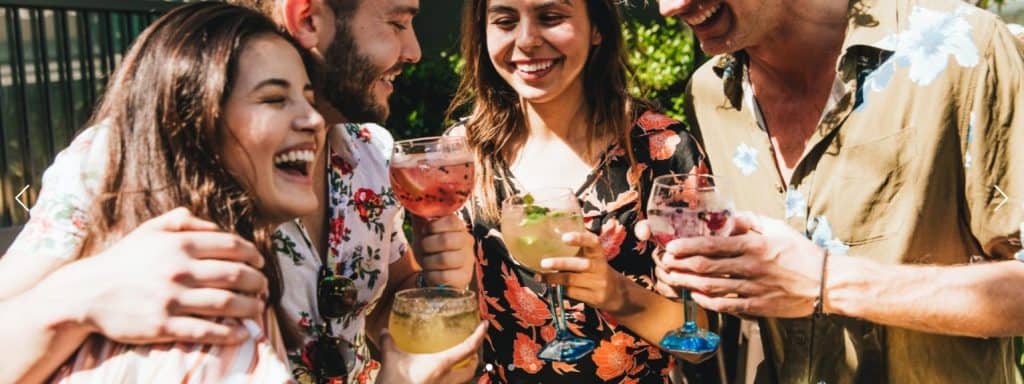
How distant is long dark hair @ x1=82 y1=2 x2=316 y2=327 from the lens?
1.80m

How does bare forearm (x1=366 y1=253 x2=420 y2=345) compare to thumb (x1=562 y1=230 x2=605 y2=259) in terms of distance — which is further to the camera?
bare forearm (x1=366 y1=253 x2=420 y2=345)

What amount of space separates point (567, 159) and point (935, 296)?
137 centimetres

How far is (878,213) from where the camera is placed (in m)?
2.46

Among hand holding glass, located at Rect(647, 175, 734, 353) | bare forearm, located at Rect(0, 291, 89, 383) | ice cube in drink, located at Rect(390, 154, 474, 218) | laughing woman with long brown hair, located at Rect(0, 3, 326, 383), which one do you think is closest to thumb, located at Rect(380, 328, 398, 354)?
laughing woman with long brown hair, located at Rect(0, 3, 326, 383)

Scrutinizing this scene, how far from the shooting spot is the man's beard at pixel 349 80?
2.55 m

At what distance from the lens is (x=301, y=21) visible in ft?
8.31

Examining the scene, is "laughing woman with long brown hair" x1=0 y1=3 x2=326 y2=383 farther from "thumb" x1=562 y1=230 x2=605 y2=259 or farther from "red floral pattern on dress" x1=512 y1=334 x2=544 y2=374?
"red floral pattern on dress" x1=512 y1=334 x2=544 y2=374

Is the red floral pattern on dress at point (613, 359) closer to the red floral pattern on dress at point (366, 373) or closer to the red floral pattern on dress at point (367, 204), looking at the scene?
the red floral pattern on dress at point (366, 373)

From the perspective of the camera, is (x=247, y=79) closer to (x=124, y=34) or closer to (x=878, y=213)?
(x=878, y=213)

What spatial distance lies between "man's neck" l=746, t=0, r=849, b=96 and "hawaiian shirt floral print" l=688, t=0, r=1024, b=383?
80mm

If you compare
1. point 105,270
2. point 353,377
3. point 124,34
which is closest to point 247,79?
point 105,270

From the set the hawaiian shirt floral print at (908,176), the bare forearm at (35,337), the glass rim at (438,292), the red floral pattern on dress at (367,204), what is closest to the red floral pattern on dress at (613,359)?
the hawaiian shirt floral print at (908,176)

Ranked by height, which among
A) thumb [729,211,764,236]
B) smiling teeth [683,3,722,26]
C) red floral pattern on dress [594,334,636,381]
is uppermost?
smiling teeth [683,3,722,26]

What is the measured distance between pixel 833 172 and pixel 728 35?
0.53 meters
